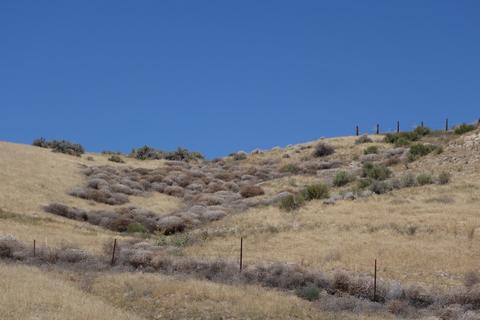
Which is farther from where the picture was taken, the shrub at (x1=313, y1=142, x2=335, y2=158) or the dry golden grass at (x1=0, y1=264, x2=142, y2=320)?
the shrub at (x1=313, y1=142, x2=335, y2=158)

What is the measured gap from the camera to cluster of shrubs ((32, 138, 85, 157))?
70.7 metres

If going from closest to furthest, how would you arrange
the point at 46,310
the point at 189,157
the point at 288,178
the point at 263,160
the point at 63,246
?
the point at 46,310
the point at 63,246
the point at 288,178
the point at 263,160
the point at 189,157

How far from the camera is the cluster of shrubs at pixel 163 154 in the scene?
261ft

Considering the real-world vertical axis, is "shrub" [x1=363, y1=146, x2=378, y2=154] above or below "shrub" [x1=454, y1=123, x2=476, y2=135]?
below

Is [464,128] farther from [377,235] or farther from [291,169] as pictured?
[377,235]

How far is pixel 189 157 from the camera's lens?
84500 mm

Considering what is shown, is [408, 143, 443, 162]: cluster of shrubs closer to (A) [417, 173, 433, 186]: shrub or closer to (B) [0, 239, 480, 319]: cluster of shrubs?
(A) [417, 173, 433, 186]: shrub

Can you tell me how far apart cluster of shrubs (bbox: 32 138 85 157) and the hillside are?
30.5 ft

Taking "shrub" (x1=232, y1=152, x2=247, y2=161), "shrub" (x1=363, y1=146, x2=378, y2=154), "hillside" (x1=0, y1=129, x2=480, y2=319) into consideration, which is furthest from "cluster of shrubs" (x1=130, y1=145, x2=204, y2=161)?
"shrub" (x1=363, y1=146, x2=378, y2=154)

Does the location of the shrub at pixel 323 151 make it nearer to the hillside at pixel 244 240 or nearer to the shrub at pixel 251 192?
the hillside at pixel 244 240

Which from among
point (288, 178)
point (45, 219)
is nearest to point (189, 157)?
point (288, 178)

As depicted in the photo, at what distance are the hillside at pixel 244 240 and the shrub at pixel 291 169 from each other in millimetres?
1979

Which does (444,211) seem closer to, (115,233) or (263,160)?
(115,233)

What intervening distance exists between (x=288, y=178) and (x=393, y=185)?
1715 cm
